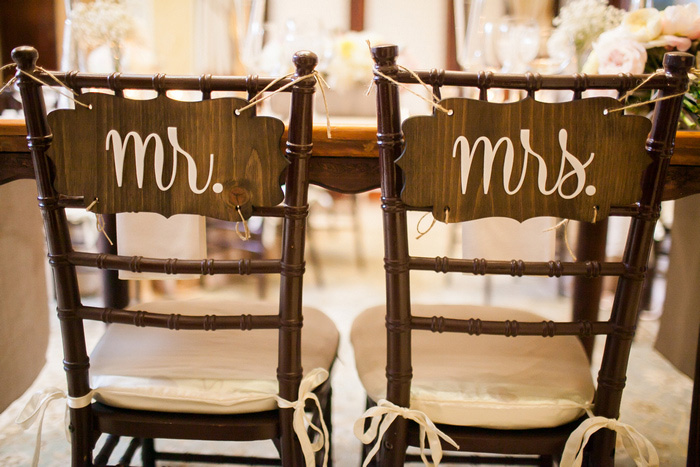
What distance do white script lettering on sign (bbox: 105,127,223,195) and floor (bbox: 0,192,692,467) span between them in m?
0.89

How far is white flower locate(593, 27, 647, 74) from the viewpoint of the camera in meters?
1.05

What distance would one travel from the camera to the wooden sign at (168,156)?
690 mm

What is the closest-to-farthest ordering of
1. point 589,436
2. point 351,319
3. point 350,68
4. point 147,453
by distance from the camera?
1. point 589,436
2. point 147,453
3. point 350,68
4. point 351,319

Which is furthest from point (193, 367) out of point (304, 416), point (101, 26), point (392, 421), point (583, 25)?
point (583, 25)

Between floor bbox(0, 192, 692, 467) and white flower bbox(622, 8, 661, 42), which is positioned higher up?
white flower bbox(622, 8, 661, 42)

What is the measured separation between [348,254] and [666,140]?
8.49 feet

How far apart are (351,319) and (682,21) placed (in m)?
1.52

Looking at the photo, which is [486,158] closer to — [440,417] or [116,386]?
[440,417]

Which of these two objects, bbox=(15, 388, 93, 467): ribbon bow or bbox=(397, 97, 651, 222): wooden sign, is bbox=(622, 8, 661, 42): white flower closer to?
bbox=(397, 97, 651, 222): wooden sign

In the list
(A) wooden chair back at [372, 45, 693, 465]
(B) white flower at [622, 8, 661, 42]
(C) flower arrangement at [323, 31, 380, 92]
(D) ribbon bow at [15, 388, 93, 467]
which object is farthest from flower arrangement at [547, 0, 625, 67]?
(D) ribbon bow at [15, 388, 93, 467]

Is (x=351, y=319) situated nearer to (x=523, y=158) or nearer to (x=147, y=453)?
(x=147, y=453)

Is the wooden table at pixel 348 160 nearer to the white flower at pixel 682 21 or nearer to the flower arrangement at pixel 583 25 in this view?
the white flower at pixel 682 21

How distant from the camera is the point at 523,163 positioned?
0.69m

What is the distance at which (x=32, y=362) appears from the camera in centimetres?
130
